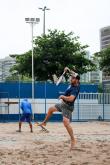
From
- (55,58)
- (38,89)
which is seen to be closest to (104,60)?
(55,58)

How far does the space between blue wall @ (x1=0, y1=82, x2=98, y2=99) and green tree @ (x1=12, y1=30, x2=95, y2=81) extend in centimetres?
952

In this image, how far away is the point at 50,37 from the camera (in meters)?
48.7

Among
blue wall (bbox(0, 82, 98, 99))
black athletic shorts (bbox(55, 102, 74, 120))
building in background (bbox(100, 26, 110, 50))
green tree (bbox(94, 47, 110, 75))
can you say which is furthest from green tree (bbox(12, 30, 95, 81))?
building in background (bbox(100, 26, 110, 50))

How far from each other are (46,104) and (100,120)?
3.60m

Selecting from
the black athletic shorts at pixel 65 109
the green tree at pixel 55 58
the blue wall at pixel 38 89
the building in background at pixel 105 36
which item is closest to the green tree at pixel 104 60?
the green tree at pixel 55 58

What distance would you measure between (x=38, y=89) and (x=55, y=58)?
36.3ft

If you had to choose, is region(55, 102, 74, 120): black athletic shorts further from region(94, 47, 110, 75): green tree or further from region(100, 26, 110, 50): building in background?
region(100, 26, 110, 50): building in background

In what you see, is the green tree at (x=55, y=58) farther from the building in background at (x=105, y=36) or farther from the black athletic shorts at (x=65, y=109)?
the building in background at (x=105, y=36)

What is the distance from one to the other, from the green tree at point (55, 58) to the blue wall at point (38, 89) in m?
9.52

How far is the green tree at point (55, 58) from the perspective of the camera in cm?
4600

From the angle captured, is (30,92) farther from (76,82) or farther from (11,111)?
(76,82)

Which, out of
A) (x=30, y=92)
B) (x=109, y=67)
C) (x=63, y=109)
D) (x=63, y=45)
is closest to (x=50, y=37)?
(x=63, y=45)

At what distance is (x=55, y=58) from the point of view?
46.4 meters

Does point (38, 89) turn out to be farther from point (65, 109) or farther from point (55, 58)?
point (65, 109)
